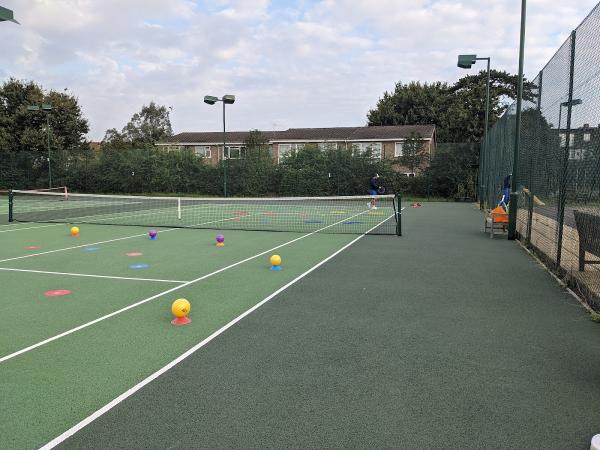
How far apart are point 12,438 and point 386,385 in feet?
8.48

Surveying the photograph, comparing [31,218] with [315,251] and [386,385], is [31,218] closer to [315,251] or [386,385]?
[315,251]

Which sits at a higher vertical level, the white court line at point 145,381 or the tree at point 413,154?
the tree at point 413,154

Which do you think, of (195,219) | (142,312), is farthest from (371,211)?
(142,312)

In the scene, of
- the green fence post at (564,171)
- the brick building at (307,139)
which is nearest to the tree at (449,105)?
the brick building at (307,139)

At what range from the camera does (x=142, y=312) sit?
18.9ft

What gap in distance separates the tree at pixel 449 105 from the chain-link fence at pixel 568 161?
3605 cm

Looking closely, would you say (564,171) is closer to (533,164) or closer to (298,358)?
(533,164)

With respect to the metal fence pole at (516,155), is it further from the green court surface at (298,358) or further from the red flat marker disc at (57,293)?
the red flat marker disc at (57,293)

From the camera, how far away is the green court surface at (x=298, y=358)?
A: 3111mm

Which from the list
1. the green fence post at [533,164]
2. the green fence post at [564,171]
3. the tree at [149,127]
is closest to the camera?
the green fence post at [564,171]

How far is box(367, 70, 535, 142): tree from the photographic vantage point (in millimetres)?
45219

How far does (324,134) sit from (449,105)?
14.4 meters

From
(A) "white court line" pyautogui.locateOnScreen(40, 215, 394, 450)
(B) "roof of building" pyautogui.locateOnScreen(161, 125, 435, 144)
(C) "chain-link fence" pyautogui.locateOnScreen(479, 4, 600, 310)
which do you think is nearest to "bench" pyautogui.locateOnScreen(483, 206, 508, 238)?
(C) "chain-link fence" pyautogui.locateOnScreen(479, 4, 600, 310)

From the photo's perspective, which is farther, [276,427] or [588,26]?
[588,26]
